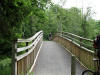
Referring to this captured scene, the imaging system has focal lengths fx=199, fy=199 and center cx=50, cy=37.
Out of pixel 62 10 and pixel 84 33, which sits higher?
pixel 62 10

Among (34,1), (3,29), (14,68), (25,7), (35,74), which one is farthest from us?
(34,1)

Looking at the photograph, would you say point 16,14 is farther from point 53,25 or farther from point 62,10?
point 53,25

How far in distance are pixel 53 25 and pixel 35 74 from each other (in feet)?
177

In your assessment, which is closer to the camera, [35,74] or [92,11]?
[35,74]

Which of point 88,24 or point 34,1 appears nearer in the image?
point 34,1

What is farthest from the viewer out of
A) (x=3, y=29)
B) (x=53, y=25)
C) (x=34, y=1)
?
(x=53, y=25)

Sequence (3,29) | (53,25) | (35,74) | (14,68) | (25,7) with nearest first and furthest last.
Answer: (14,68), (35,74), (3,29), (25,7), (53,25)

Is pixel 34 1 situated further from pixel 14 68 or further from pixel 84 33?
pixel 84 33

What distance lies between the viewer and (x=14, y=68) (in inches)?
189

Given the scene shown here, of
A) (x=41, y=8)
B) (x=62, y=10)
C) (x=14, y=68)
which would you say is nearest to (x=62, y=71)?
(x=14, y=68)

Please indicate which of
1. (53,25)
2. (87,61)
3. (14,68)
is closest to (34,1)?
(87,61)

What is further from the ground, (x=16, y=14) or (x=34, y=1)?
(x=34, y=1)

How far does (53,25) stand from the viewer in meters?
61.7

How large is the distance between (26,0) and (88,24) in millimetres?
34914
